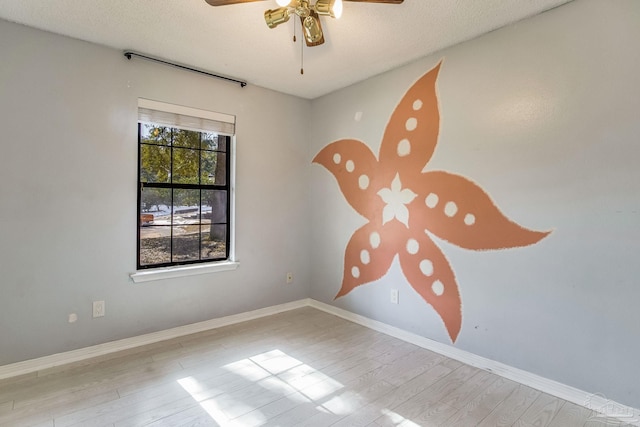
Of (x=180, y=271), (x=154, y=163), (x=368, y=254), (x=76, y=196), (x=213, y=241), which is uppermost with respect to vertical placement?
(x=154, y=163)

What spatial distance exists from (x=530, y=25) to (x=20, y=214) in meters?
3.77

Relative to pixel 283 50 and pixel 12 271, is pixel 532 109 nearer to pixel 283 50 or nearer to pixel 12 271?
pixel 283 50

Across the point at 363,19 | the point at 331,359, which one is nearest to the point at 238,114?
the point at 363,19

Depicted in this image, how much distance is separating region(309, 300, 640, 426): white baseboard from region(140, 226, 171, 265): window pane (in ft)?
6.73

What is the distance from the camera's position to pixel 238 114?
3.35 m

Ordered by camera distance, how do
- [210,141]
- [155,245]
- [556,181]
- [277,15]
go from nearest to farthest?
[277,15], [556,181], [155,245], [210,141]

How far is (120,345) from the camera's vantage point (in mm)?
2688

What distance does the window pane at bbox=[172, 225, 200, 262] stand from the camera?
3.07 metres

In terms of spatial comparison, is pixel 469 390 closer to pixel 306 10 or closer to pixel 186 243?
pixel 306 10

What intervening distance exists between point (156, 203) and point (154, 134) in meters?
0.62

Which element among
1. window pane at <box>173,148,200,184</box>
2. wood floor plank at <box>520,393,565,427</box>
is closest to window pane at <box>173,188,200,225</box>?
window pane at <box>173,148,200,184</box>

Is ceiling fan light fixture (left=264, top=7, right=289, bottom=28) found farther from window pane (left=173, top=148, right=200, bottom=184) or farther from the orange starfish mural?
window pane (left=173, top=148, right=200, bottom=184)

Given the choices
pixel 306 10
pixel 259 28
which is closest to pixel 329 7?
pixel 306 10

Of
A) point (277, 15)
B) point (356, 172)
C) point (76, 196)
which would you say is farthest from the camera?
point (356, 172)
